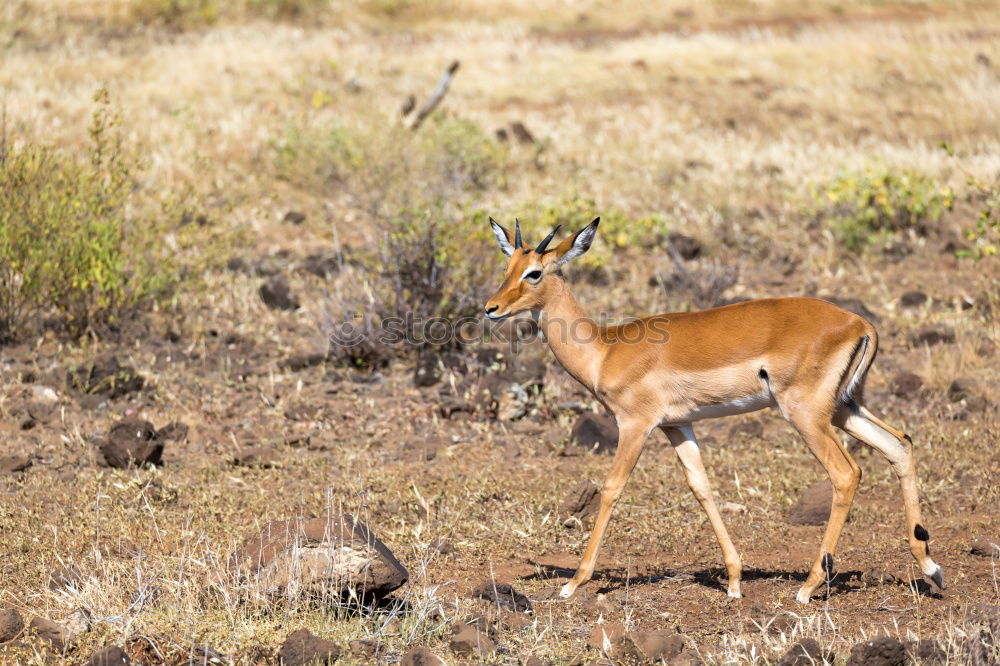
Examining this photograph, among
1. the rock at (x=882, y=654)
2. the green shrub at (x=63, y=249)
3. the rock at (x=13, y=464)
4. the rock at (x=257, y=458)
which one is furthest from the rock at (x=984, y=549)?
the green shrub at (x=63, y=249)

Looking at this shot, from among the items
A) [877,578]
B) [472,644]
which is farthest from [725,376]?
[472,644]

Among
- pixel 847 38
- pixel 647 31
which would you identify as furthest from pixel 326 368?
pixel 647 31

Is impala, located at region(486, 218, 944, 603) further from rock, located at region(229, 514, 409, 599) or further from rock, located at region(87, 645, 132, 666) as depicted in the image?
rock, located at region(87, 645, 132, 666)

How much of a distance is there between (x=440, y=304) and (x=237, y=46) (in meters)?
14.3

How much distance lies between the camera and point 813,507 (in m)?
7.70

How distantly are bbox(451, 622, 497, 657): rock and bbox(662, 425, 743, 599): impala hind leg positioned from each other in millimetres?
1647

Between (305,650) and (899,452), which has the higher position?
(899,452)

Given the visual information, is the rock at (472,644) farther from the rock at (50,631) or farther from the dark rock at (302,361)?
the dark rock at (302,361)

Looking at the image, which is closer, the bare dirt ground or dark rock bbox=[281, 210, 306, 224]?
the bare dirt ground

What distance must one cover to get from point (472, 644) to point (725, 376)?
2.20 meters

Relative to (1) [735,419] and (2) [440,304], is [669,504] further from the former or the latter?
(2) [440,304]

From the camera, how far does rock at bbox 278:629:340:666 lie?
16.9ft

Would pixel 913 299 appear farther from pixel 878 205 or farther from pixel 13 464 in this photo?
pixel 13 464

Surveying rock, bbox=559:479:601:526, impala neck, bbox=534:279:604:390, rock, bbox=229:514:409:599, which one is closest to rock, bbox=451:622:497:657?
rock, bbox=229:514:409:599
